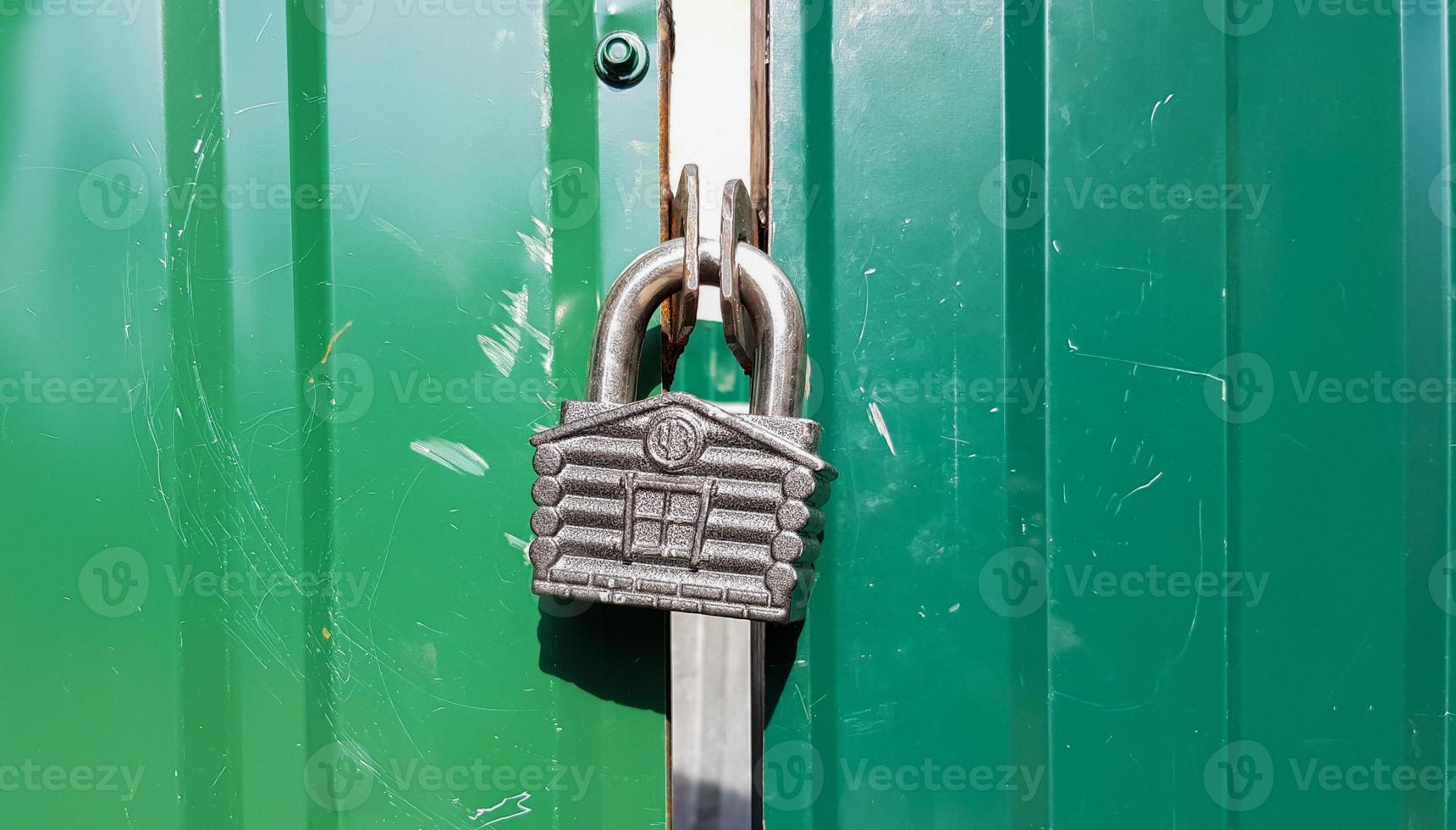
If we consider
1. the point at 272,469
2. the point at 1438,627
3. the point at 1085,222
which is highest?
the point at 1085,222

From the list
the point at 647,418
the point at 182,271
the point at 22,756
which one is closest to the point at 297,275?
the point at 182,271

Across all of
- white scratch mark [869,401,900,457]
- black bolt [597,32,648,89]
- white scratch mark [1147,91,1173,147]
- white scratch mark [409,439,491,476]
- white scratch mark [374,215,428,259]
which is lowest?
white scratch mark [409,439,491,476]

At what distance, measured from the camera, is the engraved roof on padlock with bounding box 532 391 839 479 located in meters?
0.54

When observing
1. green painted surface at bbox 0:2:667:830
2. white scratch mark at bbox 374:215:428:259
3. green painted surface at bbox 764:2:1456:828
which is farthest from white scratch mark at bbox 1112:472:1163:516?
white scratch mark at bbox 374:215:428:259

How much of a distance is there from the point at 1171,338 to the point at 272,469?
2.98 feet

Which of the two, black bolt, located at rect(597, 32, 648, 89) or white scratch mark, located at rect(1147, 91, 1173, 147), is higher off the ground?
black bolt, located at rect(597, 32, 648, 89)

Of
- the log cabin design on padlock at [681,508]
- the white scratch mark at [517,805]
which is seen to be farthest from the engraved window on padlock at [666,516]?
the white scratch mark at [517,805]

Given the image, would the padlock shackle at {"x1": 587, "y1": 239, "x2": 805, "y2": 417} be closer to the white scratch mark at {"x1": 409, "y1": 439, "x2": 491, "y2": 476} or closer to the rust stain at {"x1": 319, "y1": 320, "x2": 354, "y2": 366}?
the white scratch mark at {"x1": 409, "y1": 439, "x2": 491, "y2": 476}

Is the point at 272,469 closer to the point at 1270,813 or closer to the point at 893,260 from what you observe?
the point at 893,260

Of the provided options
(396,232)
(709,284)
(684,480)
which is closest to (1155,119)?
(709,284)

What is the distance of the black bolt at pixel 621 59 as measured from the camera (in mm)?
689

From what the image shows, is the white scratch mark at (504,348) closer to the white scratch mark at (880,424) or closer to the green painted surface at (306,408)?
the green painted surface at (306,408)

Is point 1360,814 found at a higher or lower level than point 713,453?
lower

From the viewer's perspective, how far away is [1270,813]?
2.25ft
